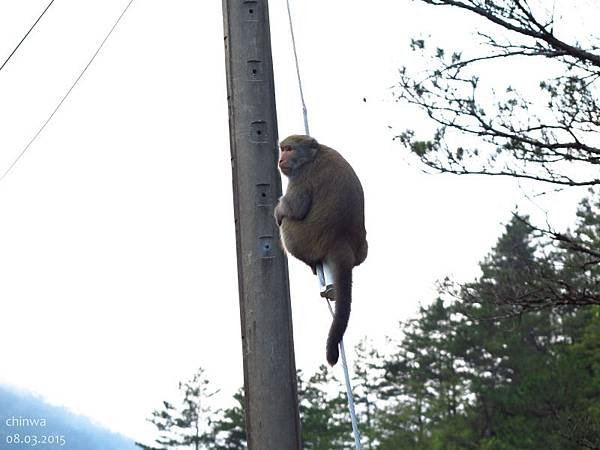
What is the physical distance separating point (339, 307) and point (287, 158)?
2.79 ft

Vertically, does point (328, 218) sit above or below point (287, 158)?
below

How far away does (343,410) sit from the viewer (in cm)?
3353

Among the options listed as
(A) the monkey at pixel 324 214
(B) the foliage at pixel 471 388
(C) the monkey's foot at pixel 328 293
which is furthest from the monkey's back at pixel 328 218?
(B) the foliage at pixel 471 388

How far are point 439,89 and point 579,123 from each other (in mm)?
1581

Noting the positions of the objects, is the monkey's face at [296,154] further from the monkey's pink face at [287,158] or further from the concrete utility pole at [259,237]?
the concrete utility pole at [259,237]

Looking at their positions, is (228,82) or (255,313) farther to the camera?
(228,82)

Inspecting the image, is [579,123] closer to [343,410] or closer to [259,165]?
[259,165]

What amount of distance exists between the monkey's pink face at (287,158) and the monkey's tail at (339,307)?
0.56 meters

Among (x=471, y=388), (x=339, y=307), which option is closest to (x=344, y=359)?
(x=339, y=307)

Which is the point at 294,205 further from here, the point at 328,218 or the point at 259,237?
the point at 259,237

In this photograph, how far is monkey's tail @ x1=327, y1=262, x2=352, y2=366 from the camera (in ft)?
12.8

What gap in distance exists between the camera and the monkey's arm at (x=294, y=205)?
4.02 metres

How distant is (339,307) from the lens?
405 centimetres

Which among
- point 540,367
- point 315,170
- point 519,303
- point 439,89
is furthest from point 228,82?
point 540,367
